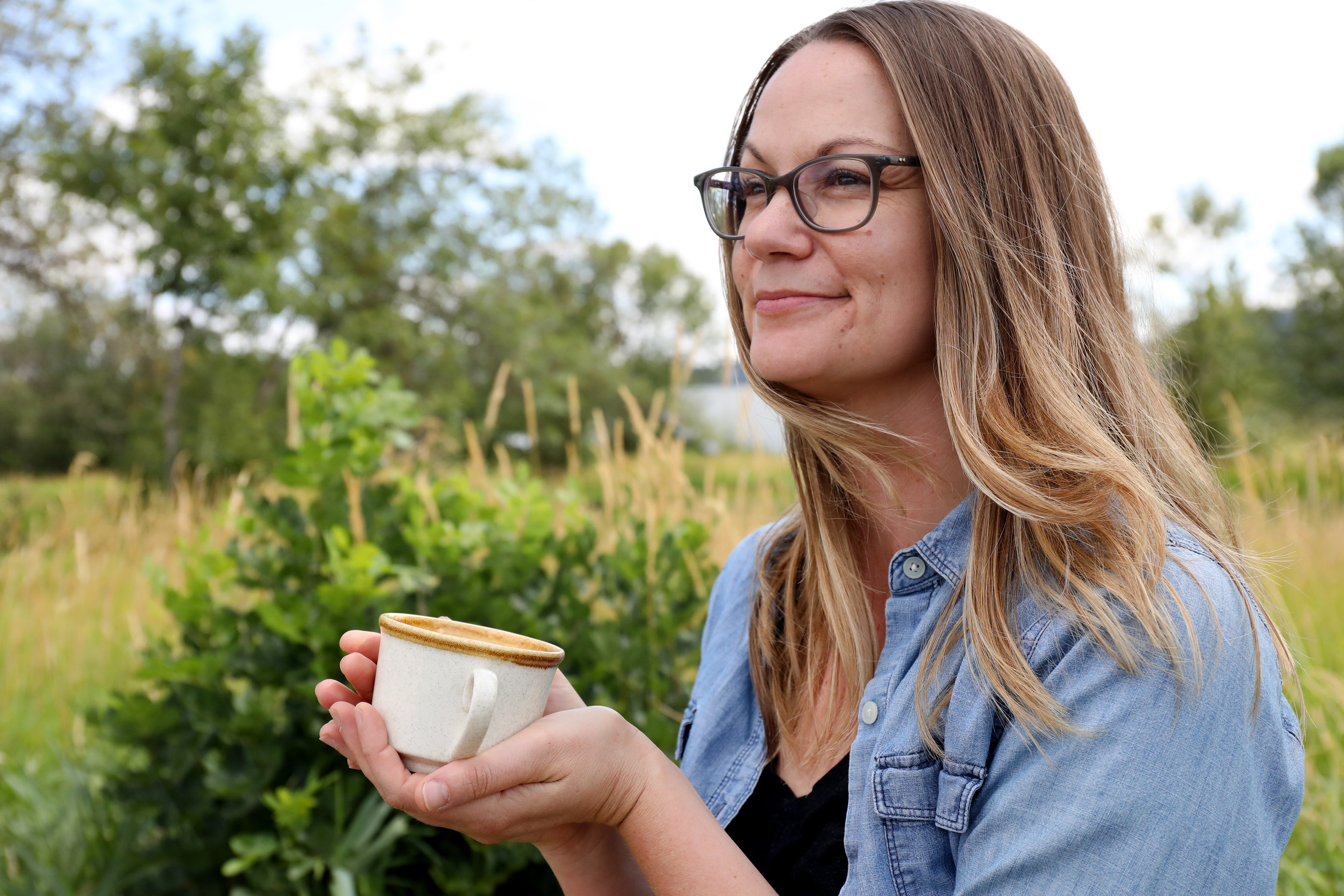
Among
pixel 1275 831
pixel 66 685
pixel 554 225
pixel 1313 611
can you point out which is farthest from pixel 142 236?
pixel 1275 831

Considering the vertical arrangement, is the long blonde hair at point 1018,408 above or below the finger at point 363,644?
above

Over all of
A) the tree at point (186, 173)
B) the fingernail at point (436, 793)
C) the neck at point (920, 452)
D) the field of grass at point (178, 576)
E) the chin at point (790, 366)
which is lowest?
the field of grass at point (178, 576)

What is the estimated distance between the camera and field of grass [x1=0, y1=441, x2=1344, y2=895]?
9.57 feet

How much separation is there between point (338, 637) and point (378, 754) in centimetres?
147

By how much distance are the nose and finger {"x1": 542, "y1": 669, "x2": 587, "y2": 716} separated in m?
0.69

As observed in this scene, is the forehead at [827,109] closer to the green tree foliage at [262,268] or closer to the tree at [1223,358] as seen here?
the tree at [1223,358]

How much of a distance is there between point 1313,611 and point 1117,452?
413cm

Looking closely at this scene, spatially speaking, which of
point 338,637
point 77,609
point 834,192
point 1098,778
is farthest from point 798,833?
point 77,609

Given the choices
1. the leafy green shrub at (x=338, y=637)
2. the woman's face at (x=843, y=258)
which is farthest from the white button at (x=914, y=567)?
the leafy green shrub at (x=338, y=637)

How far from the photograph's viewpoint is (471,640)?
1070 mm

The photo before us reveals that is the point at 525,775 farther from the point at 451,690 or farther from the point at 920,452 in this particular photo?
the point at 920,452

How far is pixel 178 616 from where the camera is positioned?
8.95 feet

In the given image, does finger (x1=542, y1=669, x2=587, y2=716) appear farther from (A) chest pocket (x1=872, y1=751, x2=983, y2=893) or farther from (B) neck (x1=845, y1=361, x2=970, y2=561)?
(B) neck (x1=845, y1=361, x2=970, y2=561)

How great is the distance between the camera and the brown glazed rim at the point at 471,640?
3.51ft
